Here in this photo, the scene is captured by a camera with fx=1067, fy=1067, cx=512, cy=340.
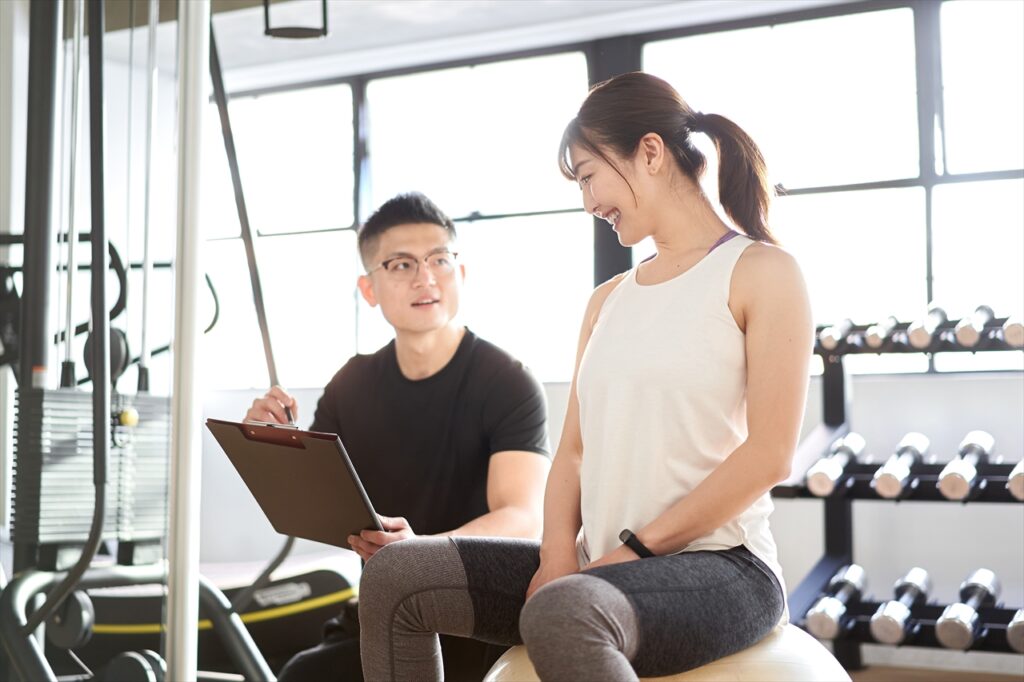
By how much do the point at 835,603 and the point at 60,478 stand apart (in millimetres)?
2048

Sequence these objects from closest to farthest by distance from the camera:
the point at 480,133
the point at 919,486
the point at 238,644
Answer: the point at 238,644
the point at 919,486
the point at 480,133

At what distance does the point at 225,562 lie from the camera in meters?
4.50

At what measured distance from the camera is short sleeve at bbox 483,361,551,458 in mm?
1811

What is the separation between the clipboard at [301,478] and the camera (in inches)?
54.2

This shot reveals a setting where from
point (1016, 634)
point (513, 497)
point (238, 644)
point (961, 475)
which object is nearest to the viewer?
point (513, 497)

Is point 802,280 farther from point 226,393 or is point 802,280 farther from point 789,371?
point 226,393

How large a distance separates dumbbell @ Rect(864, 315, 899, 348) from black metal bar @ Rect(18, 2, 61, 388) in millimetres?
2236

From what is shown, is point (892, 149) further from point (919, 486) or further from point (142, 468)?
point (142, 468)

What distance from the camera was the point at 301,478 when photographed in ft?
4.84

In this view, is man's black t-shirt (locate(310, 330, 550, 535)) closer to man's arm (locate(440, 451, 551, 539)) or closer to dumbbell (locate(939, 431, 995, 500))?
man's arm (locate(440, 451, 551, 539))

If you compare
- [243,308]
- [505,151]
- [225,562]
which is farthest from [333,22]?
[225,562]

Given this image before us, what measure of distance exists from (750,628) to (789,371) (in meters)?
0.31

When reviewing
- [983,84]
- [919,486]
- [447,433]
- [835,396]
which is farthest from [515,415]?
[983,84]

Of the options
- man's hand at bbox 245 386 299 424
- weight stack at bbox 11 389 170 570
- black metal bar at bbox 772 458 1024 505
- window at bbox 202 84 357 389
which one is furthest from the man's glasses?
window at bbox 202 84 357 389
